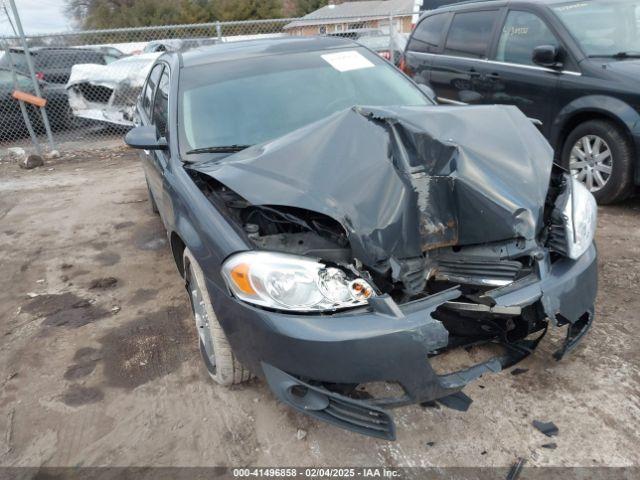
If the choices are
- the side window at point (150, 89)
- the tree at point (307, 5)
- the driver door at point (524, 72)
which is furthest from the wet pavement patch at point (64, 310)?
the tree at point (307, 5)

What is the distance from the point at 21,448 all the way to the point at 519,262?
2464mm

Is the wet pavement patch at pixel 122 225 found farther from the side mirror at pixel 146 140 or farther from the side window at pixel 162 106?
the side mirror at pixel 146 140

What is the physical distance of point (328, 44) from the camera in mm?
3830

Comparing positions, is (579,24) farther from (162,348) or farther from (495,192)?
(162,348)

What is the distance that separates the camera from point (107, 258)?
462cm

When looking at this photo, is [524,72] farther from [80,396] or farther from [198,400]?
[80,396]

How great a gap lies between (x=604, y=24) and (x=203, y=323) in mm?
4754

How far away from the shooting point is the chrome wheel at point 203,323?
2672mm

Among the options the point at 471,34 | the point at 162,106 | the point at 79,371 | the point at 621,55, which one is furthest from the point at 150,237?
the point at 621,55

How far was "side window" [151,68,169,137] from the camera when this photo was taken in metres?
3.40

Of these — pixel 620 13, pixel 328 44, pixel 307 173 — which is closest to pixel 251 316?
pixel 307 173

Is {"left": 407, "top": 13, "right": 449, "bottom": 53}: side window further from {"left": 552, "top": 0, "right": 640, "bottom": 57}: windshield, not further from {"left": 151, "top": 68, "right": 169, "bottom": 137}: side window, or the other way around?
{"left": 151, "top": 68, "right": 169, "bottom": 137}: side window

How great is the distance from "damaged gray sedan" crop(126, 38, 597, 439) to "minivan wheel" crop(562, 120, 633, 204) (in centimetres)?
230

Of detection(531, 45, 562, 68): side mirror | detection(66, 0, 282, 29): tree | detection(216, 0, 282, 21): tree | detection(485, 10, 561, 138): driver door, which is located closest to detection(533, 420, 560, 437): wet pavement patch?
detection(485, 10, 561, 138): driver door
